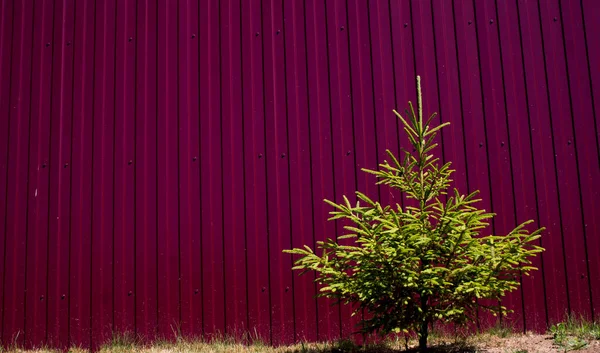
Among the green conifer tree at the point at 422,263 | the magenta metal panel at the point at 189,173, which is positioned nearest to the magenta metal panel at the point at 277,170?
the magenta metal panel at the point at 189,173

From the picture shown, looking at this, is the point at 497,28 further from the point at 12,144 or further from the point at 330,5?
the point at 12,144

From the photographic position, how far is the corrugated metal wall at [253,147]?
596 centimetres

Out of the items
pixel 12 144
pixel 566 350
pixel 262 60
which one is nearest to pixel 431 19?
pixel 262 60

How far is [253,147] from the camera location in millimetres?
6238

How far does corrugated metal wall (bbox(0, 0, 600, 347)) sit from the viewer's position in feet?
19.5

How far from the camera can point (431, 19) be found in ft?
20.7

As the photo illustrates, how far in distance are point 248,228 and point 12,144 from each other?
2.63m

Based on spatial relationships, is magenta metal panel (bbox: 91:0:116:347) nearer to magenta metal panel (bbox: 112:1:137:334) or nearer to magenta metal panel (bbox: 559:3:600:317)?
magenta metal panel (bbox: 112:1:137:334)

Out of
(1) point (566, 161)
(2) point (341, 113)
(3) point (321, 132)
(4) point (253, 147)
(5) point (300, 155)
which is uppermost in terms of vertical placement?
(2) point (341, 113)

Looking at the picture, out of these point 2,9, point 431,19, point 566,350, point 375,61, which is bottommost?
point 566,350

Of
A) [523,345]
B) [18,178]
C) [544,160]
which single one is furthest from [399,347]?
[18,178]

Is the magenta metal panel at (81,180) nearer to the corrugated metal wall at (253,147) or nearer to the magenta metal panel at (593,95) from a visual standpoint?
the corrugated metal wall at (253,147)

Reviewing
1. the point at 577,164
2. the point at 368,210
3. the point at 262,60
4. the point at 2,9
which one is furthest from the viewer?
the point at 2,9

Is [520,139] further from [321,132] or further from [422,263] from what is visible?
[422,263]
